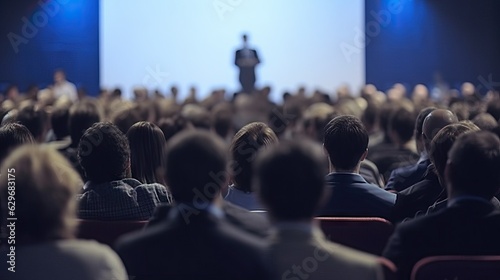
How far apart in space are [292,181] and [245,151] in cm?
150

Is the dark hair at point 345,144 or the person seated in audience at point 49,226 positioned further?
the dark hair at point 345,144

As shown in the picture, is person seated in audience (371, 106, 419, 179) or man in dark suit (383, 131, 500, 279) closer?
man in dark suit (383, 131, 500, 279)

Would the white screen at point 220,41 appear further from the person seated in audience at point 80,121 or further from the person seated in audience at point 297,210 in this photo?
the person seated in audience at point 297,210

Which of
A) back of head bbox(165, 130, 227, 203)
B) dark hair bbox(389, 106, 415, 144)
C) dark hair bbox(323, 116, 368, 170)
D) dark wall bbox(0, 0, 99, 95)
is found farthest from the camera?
dark wall bbox(0, 0, 99, 95)

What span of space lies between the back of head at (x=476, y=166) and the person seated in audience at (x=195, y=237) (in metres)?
0.86

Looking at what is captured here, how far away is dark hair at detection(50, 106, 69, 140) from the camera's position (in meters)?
6.17

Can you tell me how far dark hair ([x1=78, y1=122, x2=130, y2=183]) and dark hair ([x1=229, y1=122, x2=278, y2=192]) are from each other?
0.48 metres

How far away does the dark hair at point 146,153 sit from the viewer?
13.7ft

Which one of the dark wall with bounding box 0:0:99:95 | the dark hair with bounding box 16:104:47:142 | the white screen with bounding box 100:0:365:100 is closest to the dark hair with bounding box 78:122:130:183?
the dark hair with bounding box 16:104:47:142

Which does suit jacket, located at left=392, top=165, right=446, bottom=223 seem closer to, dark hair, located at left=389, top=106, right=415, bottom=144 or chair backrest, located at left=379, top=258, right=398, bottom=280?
chair backrest, located at left=379, top=258, right=398, bottom=280

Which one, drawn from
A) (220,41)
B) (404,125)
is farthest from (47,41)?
(404,125)

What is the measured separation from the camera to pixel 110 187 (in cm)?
369

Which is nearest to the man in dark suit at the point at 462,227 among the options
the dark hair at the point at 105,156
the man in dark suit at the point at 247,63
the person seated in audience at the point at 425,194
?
the person seated in audience at the point at 425,194

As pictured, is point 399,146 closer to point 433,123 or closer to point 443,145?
point 433,123
